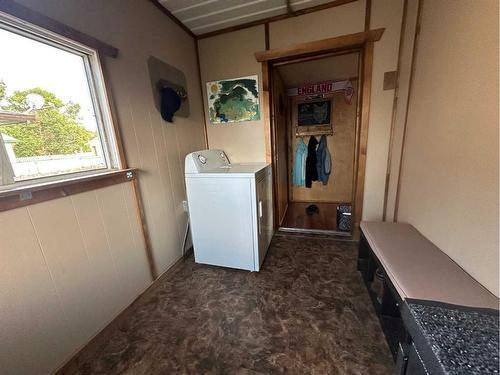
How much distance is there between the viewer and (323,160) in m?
3.65

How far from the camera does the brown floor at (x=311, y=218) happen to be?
2785mm

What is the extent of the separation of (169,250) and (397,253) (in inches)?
72.4

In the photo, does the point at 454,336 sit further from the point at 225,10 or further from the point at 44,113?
the point at 225,10

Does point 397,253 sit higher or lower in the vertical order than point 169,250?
higher

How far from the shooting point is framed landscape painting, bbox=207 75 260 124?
2.26 metres

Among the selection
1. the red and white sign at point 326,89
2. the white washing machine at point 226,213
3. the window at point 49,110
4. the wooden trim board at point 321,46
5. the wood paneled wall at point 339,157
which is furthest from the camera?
the wood paneled wall at point 339,157

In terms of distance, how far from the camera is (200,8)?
1847 mm

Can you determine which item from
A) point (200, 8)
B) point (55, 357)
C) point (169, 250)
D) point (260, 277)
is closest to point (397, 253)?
point (260, 277)

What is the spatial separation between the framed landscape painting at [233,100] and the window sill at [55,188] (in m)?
1.34

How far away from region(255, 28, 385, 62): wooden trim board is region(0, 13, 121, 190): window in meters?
1.56

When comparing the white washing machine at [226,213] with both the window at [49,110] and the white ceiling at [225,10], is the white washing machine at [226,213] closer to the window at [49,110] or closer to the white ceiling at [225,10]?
the window at [49,110]

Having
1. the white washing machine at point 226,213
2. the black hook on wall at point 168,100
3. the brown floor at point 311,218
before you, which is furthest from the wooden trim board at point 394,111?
the black hook on wall at point 168,100

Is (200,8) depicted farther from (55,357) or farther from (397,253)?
(55,357)

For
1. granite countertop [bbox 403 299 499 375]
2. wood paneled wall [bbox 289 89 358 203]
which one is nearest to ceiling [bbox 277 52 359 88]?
wood paneled wall [bbox 289 89 358 203]
